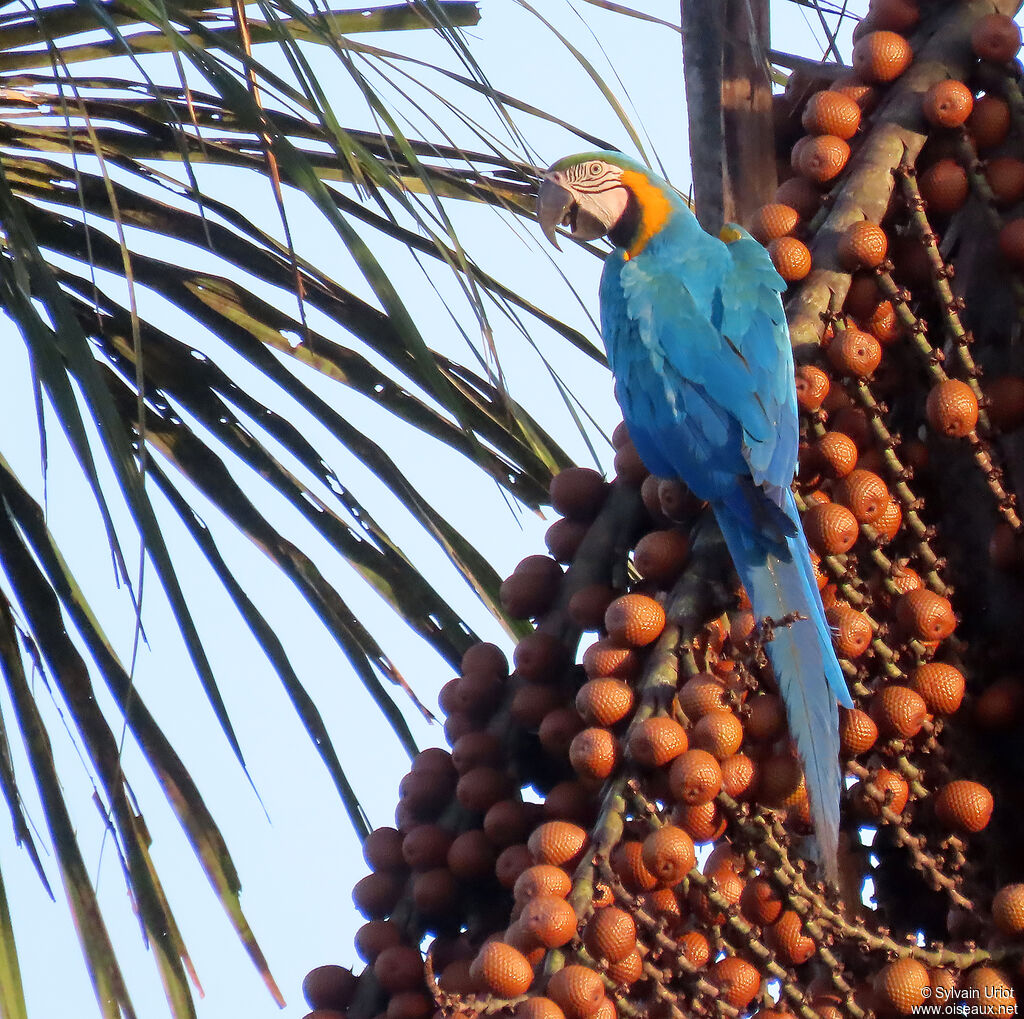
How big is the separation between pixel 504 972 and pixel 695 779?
0.84 feet

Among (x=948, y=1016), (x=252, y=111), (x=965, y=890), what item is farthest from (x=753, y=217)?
(x=948, y=1016)

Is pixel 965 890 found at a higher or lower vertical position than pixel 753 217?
lower

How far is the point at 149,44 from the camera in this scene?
2.02 metres

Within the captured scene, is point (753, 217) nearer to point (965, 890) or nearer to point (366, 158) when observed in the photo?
point (366, 158)

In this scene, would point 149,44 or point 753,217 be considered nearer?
point 753,217

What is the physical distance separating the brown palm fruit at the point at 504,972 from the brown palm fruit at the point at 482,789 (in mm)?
283

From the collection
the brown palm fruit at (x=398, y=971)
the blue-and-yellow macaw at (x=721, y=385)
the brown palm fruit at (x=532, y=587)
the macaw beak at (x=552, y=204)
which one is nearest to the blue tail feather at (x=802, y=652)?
the blue-and-yellow macaw at (x=721, y=385)

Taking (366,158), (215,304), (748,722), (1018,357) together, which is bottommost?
(748,722)

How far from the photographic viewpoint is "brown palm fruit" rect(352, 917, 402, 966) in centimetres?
143

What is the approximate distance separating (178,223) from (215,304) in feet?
0.43

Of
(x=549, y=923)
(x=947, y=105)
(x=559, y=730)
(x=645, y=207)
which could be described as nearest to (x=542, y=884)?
(x=549, y=923)

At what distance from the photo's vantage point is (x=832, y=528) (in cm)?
146

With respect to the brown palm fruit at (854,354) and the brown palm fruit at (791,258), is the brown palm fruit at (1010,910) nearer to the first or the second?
the brown palm fruit at (854,354)

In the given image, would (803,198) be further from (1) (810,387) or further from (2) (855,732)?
(2) (855,732)
